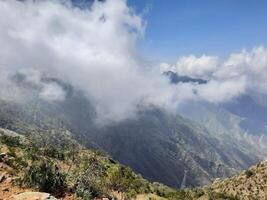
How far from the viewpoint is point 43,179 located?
165ft

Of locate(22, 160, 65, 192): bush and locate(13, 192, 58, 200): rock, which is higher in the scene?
locate(22, 160, 65, 192): bush

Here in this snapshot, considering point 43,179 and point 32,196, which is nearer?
point 32,196

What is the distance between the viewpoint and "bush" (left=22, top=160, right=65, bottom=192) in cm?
5000

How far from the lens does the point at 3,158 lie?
63188 millimetres

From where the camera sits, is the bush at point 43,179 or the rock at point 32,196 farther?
the bush at point 43,179

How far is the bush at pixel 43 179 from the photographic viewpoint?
1969 inches

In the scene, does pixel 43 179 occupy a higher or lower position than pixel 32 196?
higher

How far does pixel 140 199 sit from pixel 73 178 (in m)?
89.0

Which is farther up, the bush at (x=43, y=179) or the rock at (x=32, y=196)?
the bush at (x=43, y=179)

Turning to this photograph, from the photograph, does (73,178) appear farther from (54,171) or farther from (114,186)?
(114,186)

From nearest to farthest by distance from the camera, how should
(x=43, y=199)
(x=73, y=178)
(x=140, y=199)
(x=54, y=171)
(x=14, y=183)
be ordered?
(x=43, y=199) → (x=14, y=183) → (x=54, y=171) → (x=73, y=178) → (x=140, y=199)

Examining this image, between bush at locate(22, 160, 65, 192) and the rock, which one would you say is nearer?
the rock

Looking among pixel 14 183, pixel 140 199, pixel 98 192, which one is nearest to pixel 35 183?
pixel 14 183

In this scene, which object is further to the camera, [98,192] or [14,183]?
[98,192]
